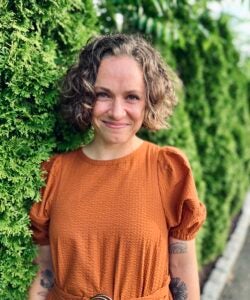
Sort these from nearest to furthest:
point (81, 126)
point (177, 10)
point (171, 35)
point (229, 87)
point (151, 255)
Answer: point (151, 255)
point (81, 126)
point (171, 35)
point (177, 10)
point (229, 87)

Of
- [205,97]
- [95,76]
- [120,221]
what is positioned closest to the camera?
[120,221]

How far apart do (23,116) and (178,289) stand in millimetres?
1124

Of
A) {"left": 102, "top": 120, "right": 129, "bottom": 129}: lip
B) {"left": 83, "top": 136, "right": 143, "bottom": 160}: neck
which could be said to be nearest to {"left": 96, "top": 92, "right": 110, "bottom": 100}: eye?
{"left": 102, "top": 120, "right": 129, "bottom": 129}: lip

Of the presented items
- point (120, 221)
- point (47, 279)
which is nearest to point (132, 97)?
point (120, 221)

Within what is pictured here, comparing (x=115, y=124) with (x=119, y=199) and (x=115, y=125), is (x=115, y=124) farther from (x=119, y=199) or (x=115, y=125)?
(x=119, y=199)

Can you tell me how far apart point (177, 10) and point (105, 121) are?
222cm

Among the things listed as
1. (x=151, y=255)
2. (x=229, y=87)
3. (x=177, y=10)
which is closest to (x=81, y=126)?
(x=151, y=255)

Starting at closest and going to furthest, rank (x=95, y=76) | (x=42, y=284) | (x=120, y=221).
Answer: (x=120, y=221) → (x=95, y=76) → (x=42, y=284)

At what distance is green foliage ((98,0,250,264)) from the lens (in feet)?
11.6

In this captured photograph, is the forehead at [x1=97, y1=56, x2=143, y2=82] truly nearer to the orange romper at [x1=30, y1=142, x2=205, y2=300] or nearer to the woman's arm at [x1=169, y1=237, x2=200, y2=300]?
the orange romper at [x1=30, y1=142, x2=205, y2=300]

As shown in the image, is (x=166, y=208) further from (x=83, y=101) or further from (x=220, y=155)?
(x=220, y=155)

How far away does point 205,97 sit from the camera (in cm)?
487

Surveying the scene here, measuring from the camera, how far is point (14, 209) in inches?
84.9

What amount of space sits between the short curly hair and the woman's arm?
610 millimetres
